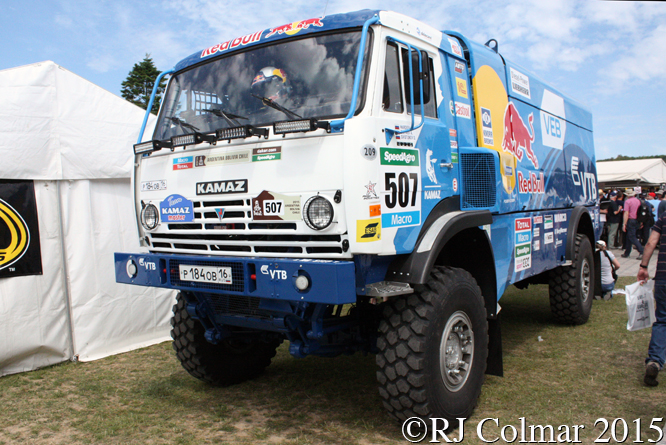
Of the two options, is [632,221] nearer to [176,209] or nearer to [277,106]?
[277,106]

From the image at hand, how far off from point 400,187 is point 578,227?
16.0ft

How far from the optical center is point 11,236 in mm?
5543

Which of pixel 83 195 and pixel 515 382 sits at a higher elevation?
pixel 83 195

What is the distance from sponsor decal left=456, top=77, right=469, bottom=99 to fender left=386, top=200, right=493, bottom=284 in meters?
1.02

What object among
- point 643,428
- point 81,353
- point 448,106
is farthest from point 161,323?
point 643,428

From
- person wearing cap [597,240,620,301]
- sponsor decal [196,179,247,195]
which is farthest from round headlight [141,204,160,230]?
person wearing cap [597,240,620,301]

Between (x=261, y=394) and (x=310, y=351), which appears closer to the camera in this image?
(x=310, y=351)

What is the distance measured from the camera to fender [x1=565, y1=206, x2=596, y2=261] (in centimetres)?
662

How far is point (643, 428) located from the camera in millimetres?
3854

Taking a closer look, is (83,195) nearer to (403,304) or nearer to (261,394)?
(261,394)

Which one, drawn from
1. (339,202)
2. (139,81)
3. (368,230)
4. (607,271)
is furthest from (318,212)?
(139,81)

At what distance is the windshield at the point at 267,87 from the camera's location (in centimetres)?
359

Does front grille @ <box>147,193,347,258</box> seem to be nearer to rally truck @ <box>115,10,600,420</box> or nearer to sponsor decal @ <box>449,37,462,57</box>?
rally truck @ <box>115,10,600,420</box>

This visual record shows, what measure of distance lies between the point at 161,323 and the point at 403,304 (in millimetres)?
4340
